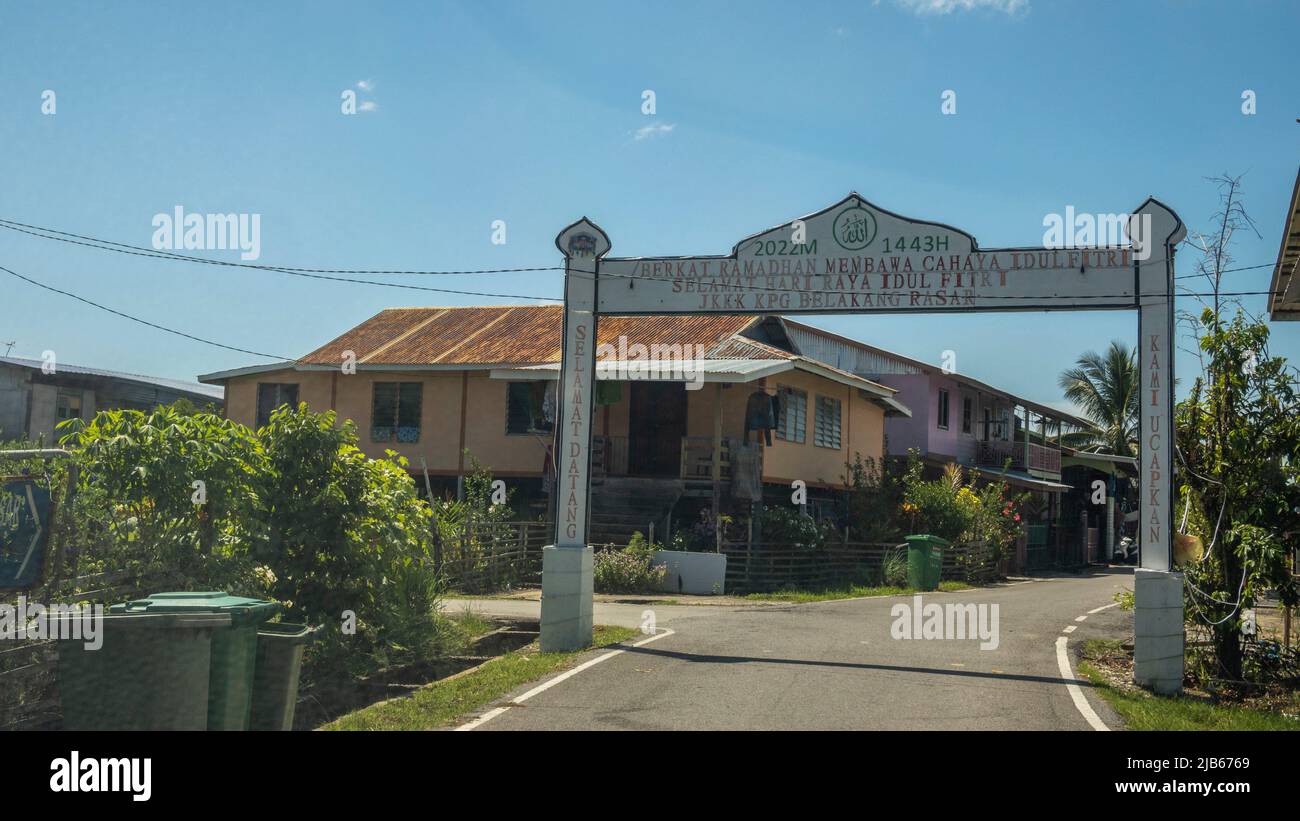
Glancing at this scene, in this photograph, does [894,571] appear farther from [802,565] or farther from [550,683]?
[550,683]

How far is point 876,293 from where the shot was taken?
42.2ft

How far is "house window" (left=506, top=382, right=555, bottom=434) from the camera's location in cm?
2648

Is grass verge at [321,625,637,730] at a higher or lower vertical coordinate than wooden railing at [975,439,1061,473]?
lower

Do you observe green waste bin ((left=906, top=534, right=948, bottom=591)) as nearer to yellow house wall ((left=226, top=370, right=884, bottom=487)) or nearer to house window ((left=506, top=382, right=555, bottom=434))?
yellow house wall ((left=226, top=370, right=884, bottom=487))

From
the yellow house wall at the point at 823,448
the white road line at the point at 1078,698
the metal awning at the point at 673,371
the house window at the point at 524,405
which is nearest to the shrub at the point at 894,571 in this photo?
the yellow house wall at the point at 823,448

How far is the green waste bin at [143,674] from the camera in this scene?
738 cm

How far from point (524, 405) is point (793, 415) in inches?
253

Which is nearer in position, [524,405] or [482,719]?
[482,719]

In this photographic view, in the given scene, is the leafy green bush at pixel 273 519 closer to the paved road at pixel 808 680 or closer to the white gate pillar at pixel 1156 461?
the paved road at pixel 808 680

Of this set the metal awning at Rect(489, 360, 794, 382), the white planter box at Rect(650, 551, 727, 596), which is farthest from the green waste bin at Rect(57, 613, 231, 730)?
the white planter box at Rect(650, 551, 727, 596)

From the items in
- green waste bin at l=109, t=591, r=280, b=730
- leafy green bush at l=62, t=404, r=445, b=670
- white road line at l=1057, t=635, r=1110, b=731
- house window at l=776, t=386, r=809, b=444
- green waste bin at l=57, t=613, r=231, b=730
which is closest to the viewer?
green waste bin at l=57, t=613, r=231, b=730

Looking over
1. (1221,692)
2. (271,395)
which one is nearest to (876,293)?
(1221,692)

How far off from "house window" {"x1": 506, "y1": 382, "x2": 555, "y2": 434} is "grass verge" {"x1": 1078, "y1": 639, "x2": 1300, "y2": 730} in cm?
1638
